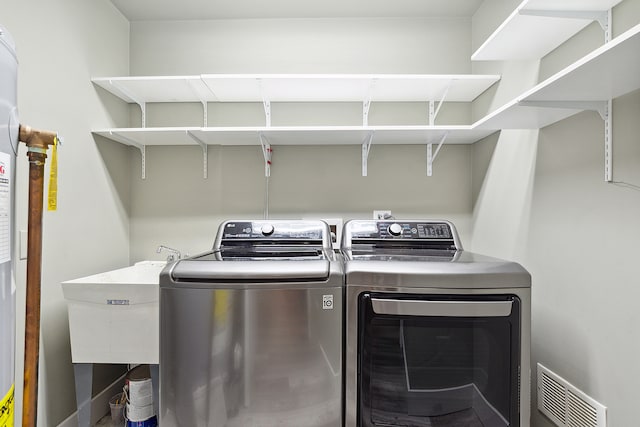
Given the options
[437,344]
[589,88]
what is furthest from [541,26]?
Answer: [437,344]

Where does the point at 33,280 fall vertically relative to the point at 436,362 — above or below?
above

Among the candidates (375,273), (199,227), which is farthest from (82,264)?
(375,273)

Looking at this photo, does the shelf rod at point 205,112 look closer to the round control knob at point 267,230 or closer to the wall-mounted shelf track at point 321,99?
the wall-mounted shelf track at point 321,99

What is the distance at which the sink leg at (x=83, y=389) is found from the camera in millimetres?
1604

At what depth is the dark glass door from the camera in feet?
3.92

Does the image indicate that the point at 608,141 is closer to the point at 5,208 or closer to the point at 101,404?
the point at 5,208

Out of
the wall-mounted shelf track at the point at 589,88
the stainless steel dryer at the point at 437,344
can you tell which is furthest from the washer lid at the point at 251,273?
the wall-mounted shelf track at the point at 589,88

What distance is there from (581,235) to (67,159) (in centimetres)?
236

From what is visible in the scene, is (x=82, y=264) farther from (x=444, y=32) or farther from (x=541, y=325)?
(x=444, y=32)

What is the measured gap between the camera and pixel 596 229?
1240 millimetres

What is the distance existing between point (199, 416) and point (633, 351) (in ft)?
4.84

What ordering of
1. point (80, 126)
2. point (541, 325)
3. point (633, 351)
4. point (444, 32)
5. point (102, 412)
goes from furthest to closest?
point (444, 32) < point (102, 412) < point (80, 126) < point (541, 325) < point (633, 351)

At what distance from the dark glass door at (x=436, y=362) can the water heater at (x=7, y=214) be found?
38.1 inches

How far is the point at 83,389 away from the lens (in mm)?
1620
